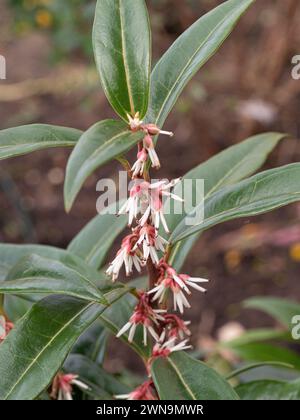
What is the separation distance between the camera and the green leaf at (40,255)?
1.04 metres

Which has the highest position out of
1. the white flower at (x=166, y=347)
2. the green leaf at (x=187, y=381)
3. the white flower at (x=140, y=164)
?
the white flower at (x=140, y=164)

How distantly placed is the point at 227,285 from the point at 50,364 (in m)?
2.04

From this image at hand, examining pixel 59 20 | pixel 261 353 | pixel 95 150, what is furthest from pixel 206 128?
pixel 95 150

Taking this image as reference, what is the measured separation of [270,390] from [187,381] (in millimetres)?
236

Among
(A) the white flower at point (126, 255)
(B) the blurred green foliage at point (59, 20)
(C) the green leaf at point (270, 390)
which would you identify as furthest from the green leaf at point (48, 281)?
(B) the blurred green foliage at point (59, 20)

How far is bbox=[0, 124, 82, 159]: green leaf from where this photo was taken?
2.79ft

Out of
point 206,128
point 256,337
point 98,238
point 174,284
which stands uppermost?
point 206,128

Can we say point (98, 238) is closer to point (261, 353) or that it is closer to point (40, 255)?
point (40, 255)

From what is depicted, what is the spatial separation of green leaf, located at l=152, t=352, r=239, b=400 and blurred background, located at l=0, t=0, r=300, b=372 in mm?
1530

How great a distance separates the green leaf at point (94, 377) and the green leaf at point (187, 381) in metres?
0.15

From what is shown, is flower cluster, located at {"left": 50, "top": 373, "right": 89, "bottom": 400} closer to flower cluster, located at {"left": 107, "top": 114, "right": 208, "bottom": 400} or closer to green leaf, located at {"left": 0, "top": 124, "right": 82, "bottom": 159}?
flower cluster, located at {"left": 107, "top": 114, "right": 208, "bottom": 400}

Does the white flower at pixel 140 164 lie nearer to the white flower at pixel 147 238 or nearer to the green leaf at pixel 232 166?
the white flower at pixel 147 238

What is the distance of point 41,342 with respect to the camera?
34.4 inches

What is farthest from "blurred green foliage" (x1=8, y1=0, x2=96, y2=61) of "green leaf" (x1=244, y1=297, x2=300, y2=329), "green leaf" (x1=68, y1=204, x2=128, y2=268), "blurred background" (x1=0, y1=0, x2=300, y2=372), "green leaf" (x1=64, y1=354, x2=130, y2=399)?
"green leaf" (x1=64, y1=354, x2=130, y2=399)
